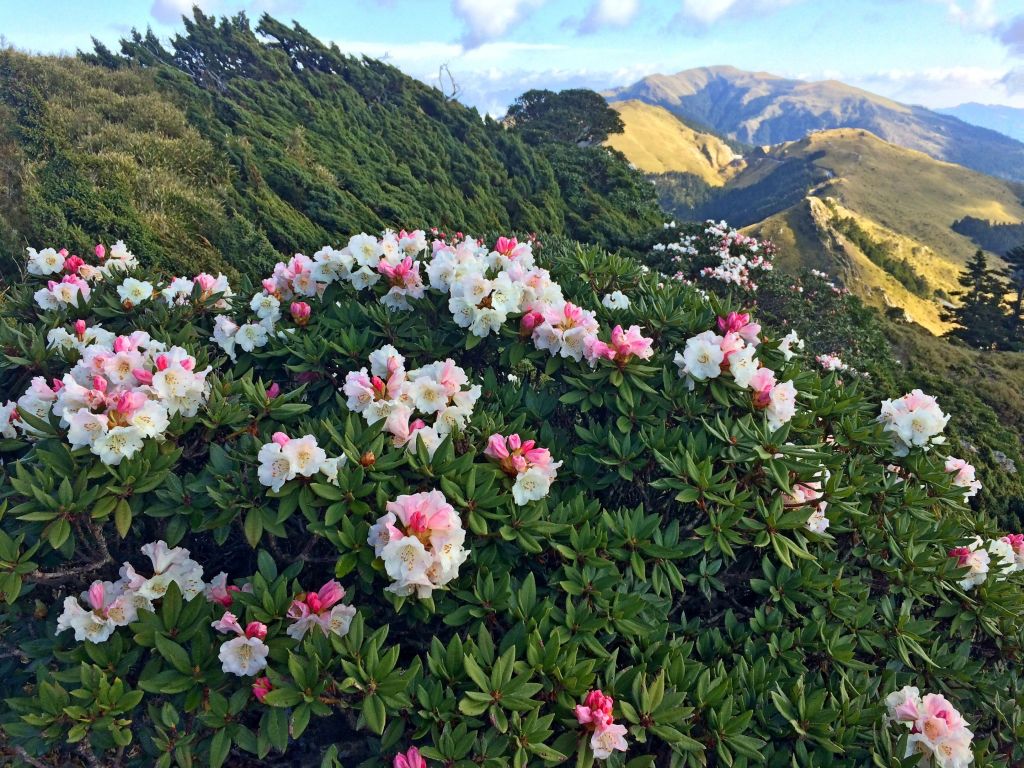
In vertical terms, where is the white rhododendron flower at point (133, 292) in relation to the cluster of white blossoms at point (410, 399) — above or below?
above

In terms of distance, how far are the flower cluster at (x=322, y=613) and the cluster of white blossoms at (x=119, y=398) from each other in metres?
0.84

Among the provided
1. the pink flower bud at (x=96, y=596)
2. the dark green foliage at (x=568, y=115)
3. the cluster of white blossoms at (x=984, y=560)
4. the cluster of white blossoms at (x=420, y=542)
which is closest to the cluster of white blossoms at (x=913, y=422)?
the cluster of white blossoms at (x=984, y=560)

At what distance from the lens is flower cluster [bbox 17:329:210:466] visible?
6.67 feet

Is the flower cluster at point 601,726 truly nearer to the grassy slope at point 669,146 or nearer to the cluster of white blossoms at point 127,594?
the cluster of white blossoms at point 127,594

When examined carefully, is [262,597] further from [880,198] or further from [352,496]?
[880,198]

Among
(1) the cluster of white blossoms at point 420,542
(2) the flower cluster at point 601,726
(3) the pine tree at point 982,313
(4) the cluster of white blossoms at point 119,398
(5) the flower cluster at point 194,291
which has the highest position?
(5) the flower cluster at point 194,291

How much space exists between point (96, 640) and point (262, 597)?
0.59 metres

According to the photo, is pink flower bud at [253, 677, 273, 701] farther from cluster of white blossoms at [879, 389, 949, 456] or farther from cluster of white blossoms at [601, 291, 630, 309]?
cluster of white blossoms at [879, 389, 949, 456]

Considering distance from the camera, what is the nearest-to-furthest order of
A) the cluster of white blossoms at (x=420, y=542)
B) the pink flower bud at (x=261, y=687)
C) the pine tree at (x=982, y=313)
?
the pink flower bud at (x=261, y=687)
the cluster of white blossoms at (x=420, y=542)
the pine tree at (x=982, y=313)

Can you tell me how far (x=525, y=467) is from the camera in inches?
84.7

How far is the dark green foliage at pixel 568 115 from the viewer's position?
31.9 meters

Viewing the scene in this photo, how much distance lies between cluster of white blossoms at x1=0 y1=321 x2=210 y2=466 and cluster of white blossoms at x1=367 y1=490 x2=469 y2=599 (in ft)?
3.19

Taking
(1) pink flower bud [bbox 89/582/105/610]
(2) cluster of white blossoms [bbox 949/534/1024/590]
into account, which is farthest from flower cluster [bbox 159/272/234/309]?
(2) cluster of white blossoms [bbox 949/534/1024/590]

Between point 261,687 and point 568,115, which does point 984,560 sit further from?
point 568,115
